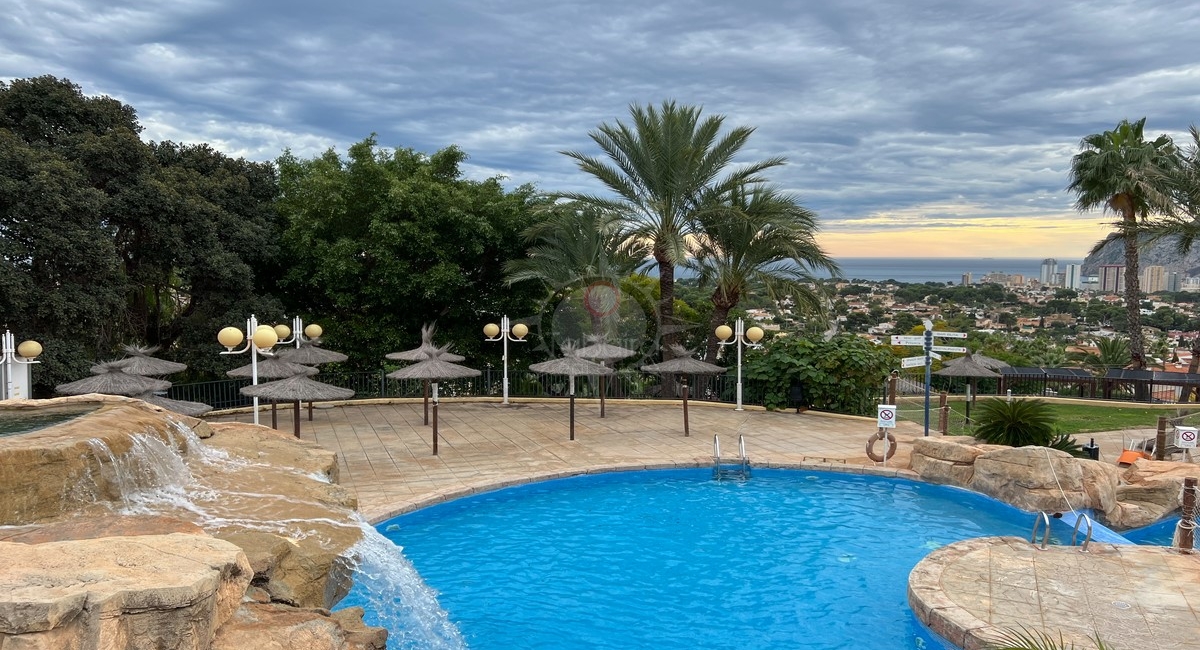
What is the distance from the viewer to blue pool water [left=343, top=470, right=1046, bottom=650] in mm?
6867

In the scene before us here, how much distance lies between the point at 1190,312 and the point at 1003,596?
46232mm

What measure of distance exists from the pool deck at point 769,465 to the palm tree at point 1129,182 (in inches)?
377

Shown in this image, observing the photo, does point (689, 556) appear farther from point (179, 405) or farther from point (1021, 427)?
point (179, 405)

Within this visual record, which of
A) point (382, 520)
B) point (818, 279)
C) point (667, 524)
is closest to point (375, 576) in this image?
point (382, 520)

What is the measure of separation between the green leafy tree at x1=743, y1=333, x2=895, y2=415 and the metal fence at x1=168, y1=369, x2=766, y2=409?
48 centimetres

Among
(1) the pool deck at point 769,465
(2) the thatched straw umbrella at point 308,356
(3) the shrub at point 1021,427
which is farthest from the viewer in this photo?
(2) the thatched straw umbrella at point 308,356

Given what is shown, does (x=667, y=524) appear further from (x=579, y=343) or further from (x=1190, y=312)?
(x=1190, y=312)

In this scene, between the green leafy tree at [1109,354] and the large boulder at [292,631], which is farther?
the green leafy tree at [1109,354]

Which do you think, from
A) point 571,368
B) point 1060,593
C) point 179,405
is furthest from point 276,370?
point 1060,593

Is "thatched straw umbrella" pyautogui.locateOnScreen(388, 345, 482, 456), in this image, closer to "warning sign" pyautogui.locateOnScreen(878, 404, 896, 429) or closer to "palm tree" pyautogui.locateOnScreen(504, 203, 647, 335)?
"palm tree" pyautogui.locateOnScreen(504, 203, 647, 335)

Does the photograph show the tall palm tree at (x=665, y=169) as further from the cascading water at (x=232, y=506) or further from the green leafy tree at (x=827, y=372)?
the cascading water at (x=232, y=506)

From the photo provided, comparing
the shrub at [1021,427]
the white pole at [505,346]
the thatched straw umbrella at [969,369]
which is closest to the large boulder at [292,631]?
the shrub at [1021,427]

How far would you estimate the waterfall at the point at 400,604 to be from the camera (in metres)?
6.05

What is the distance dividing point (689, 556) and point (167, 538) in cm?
604
